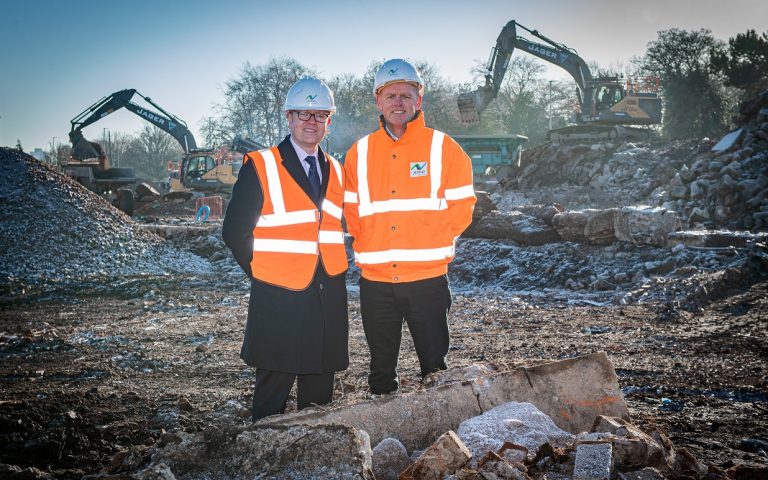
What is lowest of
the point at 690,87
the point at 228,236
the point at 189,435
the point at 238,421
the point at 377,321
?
the point at 238,421

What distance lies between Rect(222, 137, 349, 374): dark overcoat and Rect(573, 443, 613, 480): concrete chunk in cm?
131

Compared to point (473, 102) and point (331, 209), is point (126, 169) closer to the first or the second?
point (473, 102)

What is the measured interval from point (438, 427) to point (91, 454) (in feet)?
6.77

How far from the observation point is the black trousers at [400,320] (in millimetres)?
3293

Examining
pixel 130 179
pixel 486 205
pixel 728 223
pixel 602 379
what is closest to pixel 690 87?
pixel 728 223

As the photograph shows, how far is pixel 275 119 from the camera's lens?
39.5 metres

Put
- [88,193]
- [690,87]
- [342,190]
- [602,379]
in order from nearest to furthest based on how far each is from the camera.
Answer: [602,379] → [342,190] → [88,193] → [690,87]

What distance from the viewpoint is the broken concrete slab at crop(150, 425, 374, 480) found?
2258 millimetres

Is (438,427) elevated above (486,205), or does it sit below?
below

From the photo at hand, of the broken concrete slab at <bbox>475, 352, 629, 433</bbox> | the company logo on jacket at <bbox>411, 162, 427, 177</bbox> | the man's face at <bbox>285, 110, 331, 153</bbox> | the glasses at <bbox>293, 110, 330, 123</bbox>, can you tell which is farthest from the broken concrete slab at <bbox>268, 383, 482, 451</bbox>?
the glasses at <bbox>293, 110, 330, 123</bbox>

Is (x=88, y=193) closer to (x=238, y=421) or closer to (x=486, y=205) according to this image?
(x=486, y=205)

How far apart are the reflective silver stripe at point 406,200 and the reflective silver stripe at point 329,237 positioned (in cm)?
28

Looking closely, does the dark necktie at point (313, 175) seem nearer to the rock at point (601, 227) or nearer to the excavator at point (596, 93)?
the rock at point (601, 227)

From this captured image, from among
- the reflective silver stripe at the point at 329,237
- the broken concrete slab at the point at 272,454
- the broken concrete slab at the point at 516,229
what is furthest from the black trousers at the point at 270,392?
the broken concrete slab at the point at 516,229
